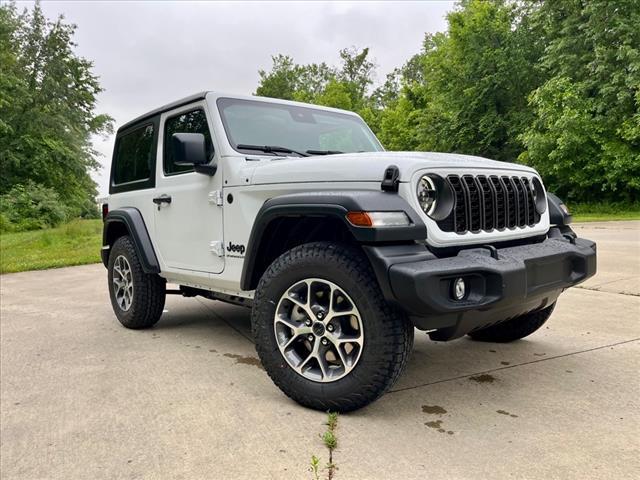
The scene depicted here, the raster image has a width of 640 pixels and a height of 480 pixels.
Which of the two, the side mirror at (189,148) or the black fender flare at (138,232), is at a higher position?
the side mirror at (189,148)

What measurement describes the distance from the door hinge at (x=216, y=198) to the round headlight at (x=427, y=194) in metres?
1.45

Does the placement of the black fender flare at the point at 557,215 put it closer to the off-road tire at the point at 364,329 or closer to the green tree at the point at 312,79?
the off-road tire at the point at 364,329

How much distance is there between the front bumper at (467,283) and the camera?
2.24 metres

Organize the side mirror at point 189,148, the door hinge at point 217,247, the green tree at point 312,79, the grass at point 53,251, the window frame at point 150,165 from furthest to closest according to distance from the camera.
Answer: the green tree at point 312,79 → the grass at point 53,251 → the window frame at point 150,165 → the door hinge at point 217,247 → the side mirror at point 189,148

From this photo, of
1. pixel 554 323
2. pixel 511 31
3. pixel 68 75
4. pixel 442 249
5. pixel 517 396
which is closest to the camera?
pixel 442 249

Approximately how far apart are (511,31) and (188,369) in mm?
29954

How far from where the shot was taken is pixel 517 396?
2832 millimetres

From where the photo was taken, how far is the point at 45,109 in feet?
97.9

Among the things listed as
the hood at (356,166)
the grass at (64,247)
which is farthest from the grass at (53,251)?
the hood at (356,166)

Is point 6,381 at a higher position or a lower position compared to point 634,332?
lower

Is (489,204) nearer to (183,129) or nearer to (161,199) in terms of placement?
(183,129)

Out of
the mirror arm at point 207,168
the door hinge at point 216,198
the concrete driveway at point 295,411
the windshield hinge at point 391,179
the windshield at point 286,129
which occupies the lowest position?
the concrete driveway at point 295,411

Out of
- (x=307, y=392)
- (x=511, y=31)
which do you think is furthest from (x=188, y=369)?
(x=511, y=31)

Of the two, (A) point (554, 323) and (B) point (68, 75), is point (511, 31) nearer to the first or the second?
(B) point (68, 75)
